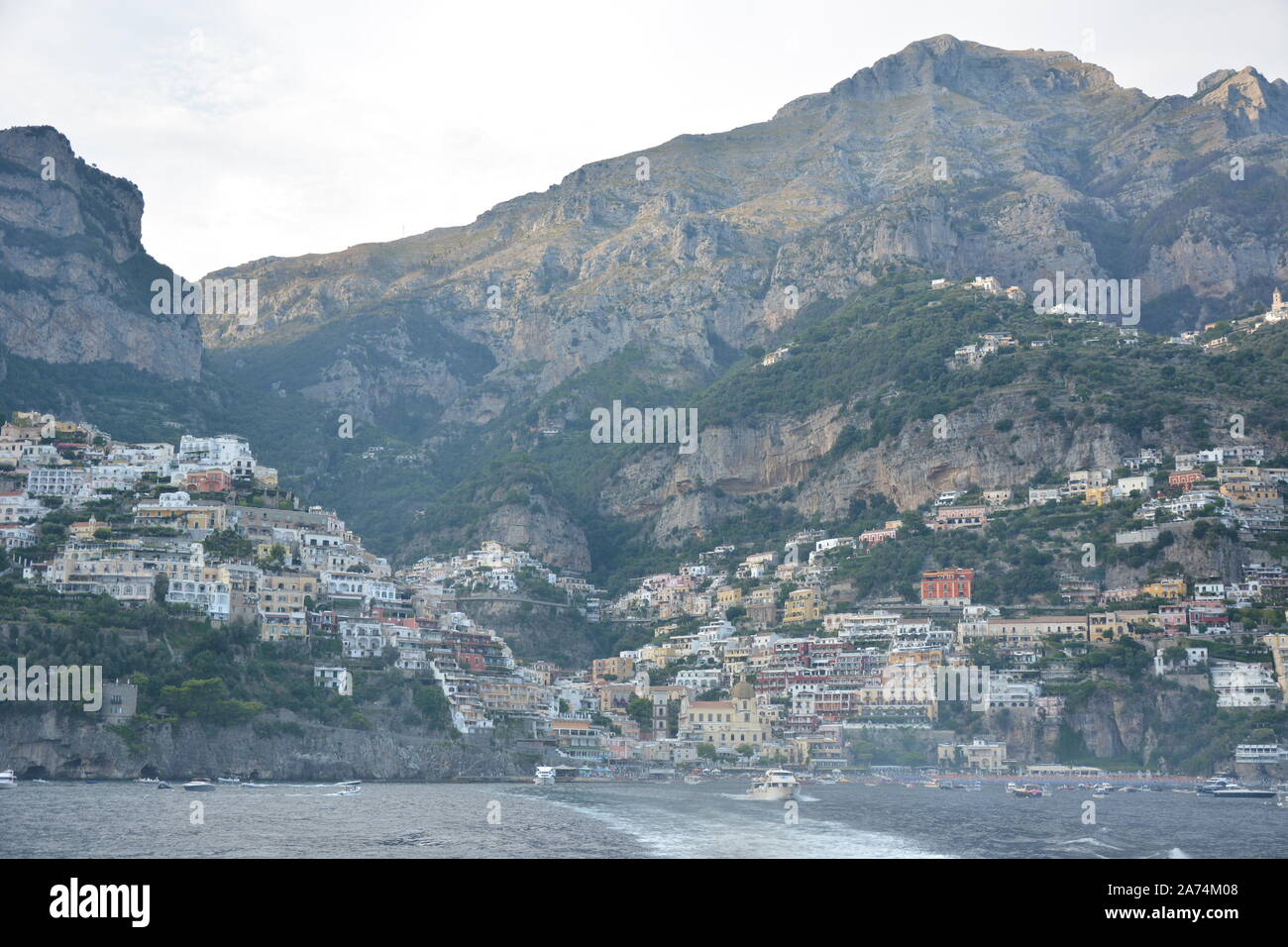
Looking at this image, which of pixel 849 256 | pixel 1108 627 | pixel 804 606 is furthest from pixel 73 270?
pixel 1108 627

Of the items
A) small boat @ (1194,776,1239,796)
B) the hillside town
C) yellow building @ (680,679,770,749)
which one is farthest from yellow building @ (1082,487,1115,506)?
small boat @ (1194,776,1239,796)

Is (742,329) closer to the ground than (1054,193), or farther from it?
closer to the ground

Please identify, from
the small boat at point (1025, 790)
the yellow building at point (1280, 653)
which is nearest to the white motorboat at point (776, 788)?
the small boat at point (1025, 790)

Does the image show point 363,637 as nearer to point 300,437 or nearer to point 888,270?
point 300,437

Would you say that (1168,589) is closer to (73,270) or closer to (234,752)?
(234,752)

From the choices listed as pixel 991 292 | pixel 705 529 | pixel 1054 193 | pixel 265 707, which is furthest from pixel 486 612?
pixel 1054 193

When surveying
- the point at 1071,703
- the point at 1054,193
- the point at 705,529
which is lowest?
the point at 1071,703
